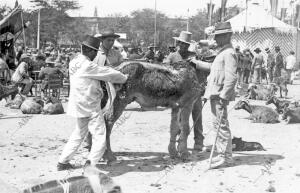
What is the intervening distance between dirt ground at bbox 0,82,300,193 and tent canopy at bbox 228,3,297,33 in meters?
17.9

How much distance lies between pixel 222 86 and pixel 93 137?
2150 millimetres

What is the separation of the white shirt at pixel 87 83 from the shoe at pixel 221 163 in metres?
2.00

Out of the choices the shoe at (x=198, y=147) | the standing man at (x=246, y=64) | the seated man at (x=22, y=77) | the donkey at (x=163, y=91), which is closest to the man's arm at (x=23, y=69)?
the seated man at (x=22, y=77)

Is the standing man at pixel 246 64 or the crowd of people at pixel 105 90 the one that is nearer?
the crowd of people at pixel 105 90

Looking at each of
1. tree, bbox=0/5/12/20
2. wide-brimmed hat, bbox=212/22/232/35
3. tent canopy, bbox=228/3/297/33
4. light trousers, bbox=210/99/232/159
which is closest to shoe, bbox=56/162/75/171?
light trousers, bbox=210/99/232/159

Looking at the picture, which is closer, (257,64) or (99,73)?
(99,73)

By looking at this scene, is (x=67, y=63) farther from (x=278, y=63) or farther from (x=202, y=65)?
(x=202, y=65)

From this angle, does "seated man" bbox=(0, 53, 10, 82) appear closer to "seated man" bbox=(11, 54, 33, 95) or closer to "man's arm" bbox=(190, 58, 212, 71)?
"seated man" bbox=(11, 54, 33, 95)

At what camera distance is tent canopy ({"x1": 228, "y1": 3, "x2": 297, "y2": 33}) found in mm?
28438

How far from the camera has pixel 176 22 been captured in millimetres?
67312

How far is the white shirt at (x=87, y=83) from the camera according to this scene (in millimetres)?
6387

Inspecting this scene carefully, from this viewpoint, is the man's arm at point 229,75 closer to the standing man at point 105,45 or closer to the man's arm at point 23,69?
the standing man at point 105,45

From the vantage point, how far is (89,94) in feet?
21.2

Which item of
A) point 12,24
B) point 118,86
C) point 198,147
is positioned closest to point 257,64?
point 12,24
